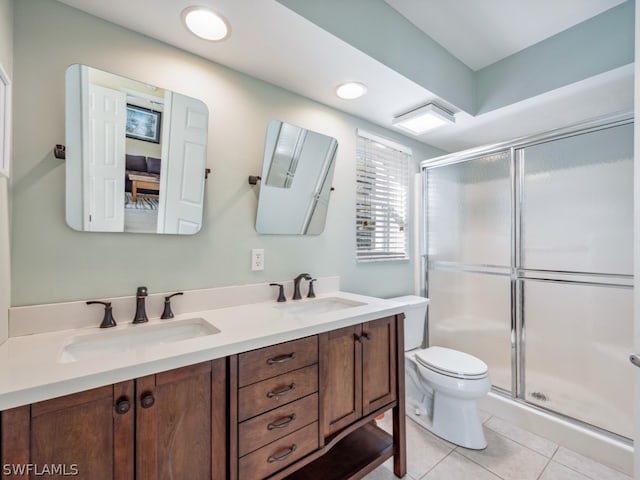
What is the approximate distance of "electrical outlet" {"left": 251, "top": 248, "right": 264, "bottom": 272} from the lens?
5.21ft

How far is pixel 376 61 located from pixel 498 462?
2247mm

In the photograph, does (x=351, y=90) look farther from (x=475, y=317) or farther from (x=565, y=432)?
(x=565, y=432)

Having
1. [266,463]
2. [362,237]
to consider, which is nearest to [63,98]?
[266,463]

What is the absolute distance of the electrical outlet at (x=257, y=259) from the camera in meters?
1.59

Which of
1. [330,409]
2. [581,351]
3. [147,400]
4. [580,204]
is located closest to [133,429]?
[147,400]

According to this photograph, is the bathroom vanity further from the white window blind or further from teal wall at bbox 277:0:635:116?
teal wall at bbox 277:0:635:116

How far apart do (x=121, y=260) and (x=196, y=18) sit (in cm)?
106

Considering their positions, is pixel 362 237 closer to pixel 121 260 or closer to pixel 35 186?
pixel 121 260

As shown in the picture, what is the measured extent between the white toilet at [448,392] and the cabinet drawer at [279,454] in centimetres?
79

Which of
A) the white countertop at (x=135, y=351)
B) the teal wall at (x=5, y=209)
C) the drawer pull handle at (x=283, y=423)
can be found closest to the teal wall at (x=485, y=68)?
the teal wall at (x=5, y=209)

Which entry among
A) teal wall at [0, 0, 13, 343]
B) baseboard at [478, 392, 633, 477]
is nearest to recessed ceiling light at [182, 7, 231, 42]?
teal wall at [0, 0, 13, 343]

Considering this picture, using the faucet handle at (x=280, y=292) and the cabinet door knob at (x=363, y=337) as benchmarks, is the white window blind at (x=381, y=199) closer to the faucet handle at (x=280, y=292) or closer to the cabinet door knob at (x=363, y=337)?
the faucet handle at (x=280, y=292)

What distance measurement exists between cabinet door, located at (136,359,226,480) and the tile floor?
101cm

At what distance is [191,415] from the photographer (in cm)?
90
